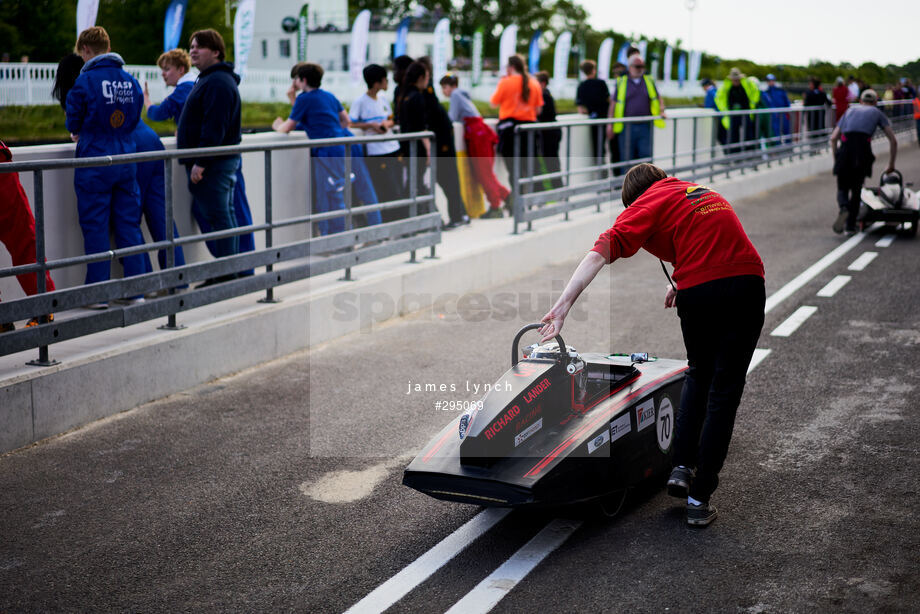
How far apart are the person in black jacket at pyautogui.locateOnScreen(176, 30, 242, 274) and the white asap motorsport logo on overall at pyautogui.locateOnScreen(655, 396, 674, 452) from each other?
14.5ft

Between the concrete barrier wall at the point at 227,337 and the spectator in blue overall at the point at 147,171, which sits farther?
the spectator in blue overall at the point at 147,171

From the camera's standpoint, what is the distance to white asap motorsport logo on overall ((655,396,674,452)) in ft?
17.3

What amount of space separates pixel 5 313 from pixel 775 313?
643 centimetres

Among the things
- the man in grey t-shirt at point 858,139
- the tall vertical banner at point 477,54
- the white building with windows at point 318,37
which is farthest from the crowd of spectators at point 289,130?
the white building with windows at point 318,37

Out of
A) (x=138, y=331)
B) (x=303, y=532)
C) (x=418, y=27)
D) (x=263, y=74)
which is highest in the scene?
(x=418, y=27)

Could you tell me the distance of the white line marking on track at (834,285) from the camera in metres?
10.4

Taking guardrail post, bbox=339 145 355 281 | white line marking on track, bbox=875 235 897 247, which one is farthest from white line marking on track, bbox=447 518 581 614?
white line marking on track, bbox=875 235 897 247

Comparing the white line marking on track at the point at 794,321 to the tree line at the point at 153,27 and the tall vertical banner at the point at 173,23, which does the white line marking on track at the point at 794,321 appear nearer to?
the tree line at the point at 153,27

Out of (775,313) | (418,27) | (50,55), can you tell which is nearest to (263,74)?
(50,55)

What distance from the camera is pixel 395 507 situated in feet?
17.0

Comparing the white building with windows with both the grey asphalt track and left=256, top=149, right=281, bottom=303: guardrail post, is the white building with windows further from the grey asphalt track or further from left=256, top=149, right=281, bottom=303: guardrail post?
the grey asphalt track

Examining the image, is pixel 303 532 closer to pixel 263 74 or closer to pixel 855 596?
pixel 855 596

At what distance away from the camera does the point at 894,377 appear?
736 centimetres

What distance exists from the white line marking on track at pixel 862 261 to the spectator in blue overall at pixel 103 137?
784 cm
